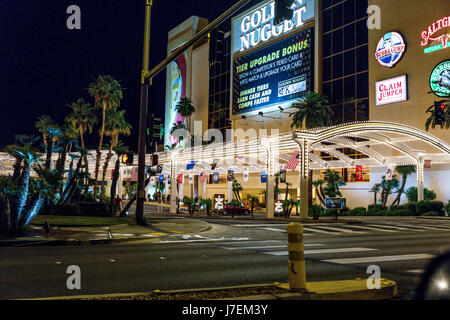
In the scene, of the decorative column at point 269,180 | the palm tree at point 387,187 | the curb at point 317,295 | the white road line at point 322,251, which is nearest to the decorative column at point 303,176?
the decorative column at point 269,180

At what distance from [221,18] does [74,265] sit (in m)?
8.05

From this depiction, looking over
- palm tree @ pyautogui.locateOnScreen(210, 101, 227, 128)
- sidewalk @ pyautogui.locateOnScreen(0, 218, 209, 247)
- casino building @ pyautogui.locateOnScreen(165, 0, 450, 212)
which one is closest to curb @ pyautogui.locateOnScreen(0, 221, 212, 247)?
sidewalk @ pyautogui.locateOnScreen(0, 218, 209, 247)

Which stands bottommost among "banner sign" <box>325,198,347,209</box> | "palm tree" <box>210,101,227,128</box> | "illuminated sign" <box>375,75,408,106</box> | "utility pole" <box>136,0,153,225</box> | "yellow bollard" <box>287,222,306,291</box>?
"yellow bollard" <box>287,222,306,291</box>

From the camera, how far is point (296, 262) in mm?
6102

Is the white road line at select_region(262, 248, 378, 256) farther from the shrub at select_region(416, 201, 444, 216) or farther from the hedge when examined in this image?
the shrub at select_region(416, 201, 444, 216)

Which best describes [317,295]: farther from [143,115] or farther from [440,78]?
[440,78]

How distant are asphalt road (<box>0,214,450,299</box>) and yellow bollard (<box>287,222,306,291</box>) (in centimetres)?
157

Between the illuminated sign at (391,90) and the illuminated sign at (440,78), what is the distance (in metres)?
2.78

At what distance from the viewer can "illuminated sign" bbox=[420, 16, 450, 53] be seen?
39906 millimetres

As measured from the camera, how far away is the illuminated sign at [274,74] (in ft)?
176

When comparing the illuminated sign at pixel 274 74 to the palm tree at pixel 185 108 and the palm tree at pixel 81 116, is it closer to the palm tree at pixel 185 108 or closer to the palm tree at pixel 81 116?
the palm tree at pixel 185 108

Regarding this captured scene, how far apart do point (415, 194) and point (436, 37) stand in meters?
15.4
